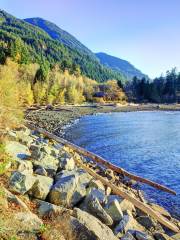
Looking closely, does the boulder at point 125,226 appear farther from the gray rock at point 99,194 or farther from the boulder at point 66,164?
the boulder at point 66,164

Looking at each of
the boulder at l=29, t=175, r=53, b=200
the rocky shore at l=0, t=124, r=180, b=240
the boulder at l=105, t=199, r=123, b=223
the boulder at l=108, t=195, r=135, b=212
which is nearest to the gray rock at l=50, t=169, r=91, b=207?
the rocky shore at l=0, t=124, r=180, b=240

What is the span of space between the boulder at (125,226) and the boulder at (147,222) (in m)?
0.81

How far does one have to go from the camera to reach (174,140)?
176 ft

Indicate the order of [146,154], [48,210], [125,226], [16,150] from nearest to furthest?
[48,210] → [125,226] → [16,150] → [146,154]

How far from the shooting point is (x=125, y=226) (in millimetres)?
15109

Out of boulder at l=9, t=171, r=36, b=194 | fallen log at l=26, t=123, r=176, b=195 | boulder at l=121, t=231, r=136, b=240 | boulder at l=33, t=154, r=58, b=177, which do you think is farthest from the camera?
fallen log at l=26, t=123, r=176, b=195

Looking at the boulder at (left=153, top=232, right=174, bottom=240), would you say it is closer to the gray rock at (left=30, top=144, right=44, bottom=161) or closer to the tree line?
the gray rock at (left=30, top=144, right=44, bottom=161)

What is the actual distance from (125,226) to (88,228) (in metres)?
3.11

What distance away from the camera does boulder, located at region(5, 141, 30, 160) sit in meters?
18.6

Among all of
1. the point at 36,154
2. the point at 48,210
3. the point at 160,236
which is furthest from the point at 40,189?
the point at 160,236

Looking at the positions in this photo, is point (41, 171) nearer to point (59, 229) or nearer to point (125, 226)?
point (125, 226)

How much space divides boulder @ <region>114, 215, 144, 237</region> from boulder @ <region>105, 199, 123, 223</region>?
0.94 feet

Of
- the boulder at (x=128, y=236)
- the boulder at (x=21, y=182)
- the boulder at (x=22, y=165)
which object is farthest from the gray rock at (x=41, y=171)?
the boulder at (x=128, y=236)

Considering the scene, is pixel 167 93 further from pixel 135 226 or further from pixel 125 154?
pixel 135 226
